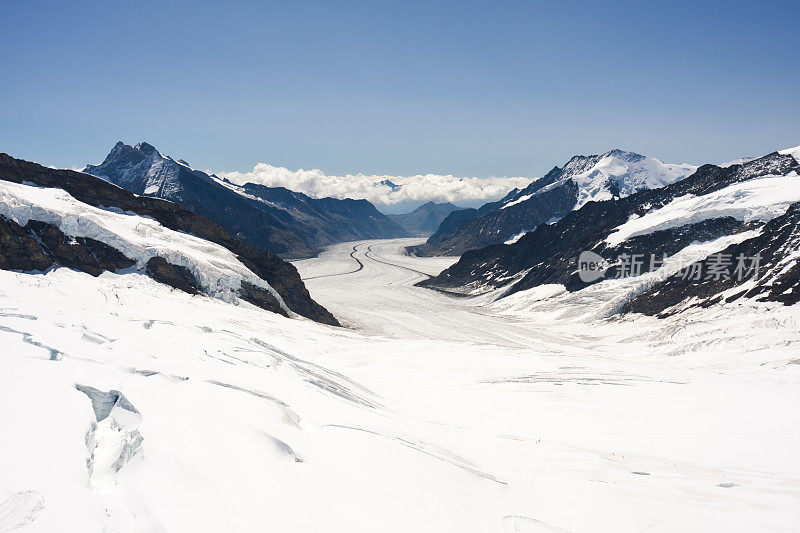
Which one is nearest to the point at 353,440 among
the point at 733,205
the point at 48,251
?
the point at 48,251

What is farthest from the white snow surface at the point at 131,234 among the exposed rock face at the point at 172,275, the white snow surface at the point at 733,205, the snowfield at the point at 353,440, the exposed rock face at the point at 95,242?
the white snow surface at the point at 733,205

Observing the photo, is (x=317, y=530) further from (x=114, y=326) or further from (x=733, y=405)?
(x=733, y=405)

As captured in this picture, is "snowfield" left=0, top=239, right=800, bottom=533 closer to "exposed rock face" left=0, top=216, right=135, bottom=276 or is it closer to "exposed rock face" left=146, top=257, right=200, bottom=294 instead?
"exposed rock face" left=0, top=216, right=135, bottom=276

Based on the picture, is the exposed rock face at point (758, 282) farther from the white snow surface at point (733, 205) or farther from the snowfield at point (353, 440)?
the snowfield at point (353, 440)

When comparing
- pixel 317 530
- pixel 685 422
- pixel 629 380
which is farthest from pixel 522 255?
pixel 317 530

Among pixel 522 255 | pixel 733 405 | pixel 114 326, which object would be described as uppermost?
pixel 522 255

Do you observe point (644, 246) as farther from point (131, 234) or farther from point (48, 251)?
point (48, 251)

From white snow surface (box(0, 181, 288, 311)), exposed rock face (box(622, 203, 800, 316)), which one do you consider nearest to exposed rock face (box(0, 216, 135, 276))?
white snow surface (box(0, 181, 288, 311))
